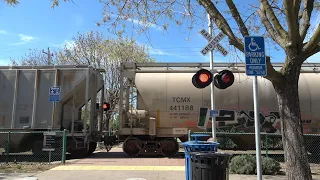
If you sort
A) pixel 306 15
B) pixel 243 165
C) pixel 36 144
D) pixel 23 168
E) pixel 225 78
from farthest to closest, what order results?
pixel 36 144
pixel 23 168
pixel 243 165
pixel 225 78
pixel 306 15

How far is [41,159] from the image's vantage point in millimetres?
14516

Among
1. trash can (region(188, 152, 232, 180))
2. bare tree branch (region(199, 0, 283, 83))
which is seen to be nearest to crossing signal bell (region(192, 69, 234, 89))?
bare tree branch (region(199, 0, 283, 83))

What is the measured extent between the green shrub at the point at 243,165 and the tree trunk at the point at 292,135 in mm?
3044

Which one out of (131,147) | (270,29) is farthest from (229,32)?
(131,147)

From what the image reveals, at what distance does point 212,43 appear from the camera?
29.3 feet

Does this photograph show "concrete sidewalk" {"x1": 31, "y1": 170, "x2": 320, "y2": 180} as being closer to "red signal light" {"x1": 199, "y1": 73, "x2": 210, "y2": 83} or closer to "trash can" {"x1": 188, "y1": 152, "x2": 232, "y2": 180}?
"red signal light" {"x1": 199, "y1": 73, "x2": 210, "y2": 83}

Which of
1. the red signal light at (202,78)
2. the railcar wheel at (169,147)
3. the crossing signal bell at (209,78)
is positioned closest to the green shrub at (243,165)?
the crossing signal bell at (209,78)

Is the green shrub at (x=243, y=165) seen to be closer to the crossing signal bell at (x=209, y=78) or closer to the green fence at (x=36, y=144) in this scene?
the crossing signal bell at (x=209, y=78)

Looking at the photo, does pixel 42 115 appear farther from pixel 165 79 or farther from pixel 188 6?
pixel 188 6

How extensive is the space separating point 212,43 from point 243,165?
4.09m

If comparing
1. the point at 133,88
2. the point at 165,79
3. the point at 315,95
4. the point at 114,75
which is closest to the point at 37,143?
the point at 133,88

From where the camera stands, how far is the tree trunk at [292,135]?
7.16 metres

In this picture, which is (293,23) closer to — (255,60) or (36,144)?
(255,60)

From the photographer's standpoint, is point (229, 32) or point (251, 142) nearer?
point (229, 32)
